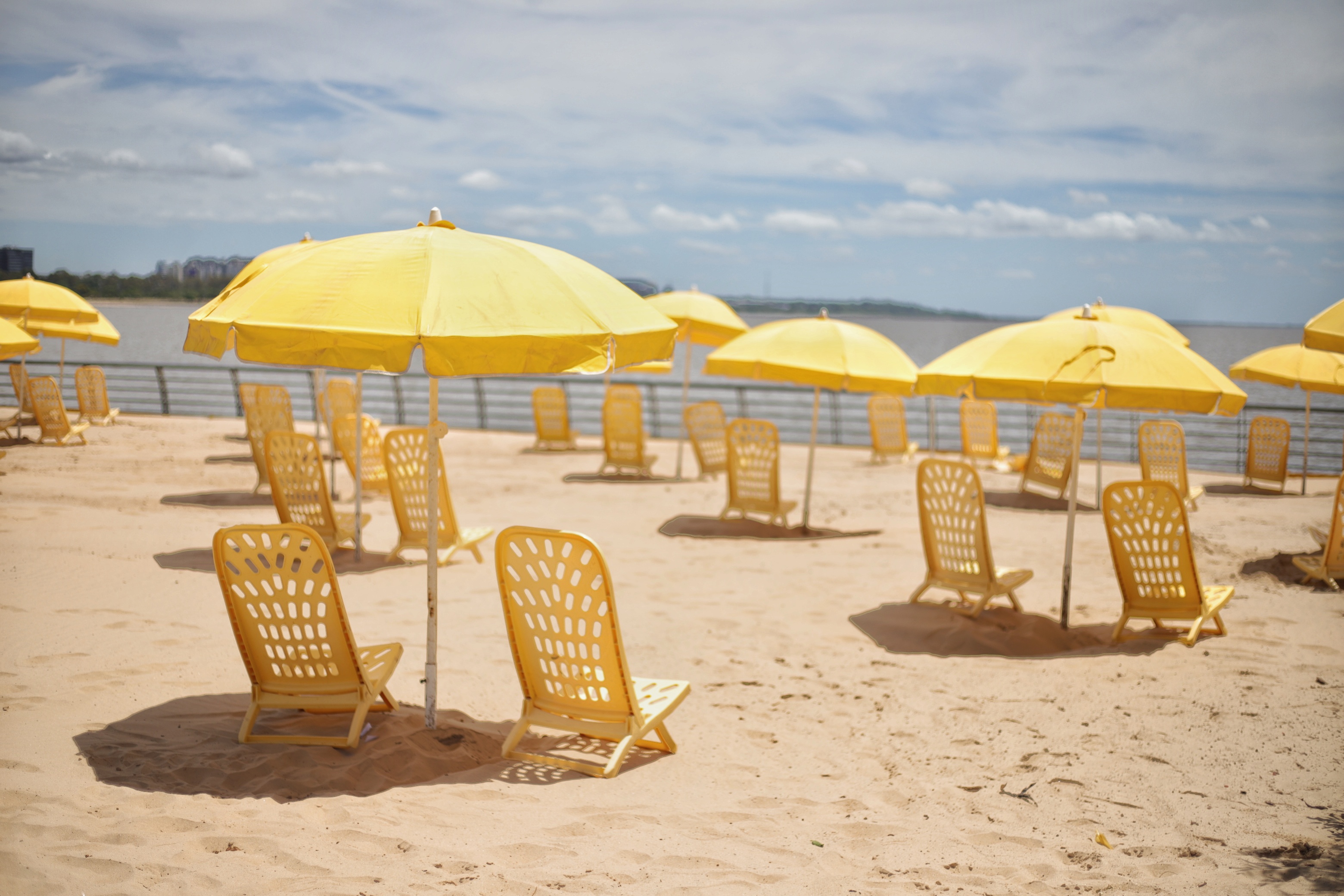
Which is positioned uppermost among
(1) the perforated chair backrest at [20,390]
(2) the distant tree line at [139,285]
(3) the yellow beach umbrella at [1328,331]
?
(2) the distant tree line at [139,285]

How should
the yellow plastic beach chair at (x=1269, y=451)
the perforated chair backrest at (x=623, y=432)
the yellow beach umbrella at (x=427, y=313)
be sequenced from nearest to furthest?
the yellow beach umbrella at (x=427, y=313) → the perforated chair backrest at (x=623, y=432) → the yellow plastic beach chair at (x=1269, y=451)

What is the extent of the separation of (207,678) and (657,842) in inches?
113

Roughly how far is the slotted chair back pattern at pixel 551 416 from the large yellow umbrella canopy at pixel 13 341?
8.30 meters

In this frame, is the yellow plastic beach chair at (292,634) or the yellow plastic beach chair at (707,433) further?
the yellow plastic beach chair at (707,433)

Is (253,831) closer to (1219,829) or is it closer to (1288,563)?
(1219,829)

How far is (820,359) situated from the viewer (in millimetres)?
8688

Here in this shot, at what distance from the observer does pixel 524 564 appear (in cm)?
398

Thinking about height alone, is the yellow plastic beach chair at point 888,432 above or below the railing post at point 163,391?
below

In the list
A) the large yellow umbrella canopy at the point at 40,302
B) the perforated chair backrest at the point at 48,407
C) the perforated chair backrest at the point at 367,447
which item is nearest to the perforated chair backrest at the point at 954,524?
the perforated chair backrest at the point at 367,447

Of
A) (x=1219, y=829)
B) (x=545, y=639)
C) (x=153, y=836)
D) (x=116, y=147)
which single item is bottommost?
(x=1219, y=829)

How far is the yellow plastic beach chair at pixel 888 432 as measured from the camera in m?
15.9

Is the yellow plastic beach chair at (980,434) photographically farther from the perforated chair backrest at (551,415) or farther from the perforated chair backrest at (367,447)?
the perforated chair backrest at (367,447)

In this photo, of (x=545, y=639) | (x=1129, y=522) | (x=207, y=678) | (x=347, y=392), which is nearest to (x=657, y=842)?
(x=545, y=639)

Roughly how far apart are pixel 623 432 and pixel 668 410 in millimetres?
9675
